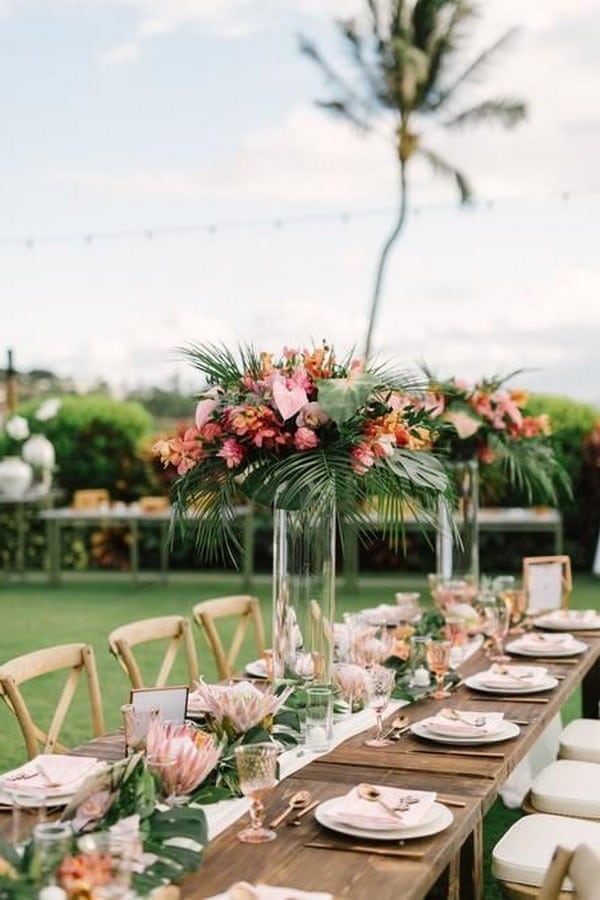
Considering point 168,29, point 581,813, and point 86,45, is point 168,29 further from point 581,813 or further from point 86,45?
point 581,813

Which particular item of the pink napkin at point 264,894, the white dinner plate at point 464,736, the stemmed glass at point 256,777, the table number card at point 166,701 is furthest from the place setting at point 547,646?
the pink napkin at point 264,894

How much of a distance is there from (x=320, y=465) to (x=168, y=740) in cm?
78

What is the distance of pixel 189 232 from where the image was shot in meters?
13.0

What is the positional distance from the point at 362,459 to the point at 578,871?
1126 mm

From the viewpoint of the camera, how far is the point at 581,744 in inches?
146

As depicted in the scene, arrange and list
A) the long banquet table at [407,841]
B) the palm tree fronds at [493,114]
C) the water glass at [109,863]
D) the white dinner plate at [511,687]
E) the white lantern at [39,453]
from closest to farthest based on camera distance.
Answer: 1. the water glass at [109,863]
2. the long banquet table at [407,841]
3. the white dinner plate at [511,687]
4. the white lantern at [39,453]
5. the palm tree fronds at [493,114]

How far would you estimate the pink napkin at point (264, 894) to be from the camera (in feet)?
5.86

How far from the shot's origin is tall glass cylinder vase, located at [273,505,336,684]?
279 centimetres

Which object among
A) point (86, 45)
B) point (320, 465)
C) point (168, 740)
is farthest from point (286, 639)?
point (86, 45)

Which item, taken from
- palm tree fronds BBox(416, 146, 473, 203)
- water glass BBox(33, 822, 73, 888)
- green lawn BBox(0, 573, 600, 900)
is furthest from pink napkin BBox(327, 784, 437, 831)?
palm tree fronds BBox(416, 146, 473, 203)

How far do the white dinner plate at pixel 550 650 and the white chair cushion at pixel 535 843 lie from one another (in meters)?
0.87

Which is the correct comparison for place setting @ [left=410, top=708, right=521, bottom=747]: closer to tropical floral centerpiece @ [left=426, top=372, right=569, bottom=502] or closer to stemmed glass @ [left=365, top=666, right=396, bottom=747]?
stemmed glass @ [left=365, top=666, right=396, bottom=747]

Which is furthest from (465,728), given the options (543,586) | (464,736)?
(543,586)

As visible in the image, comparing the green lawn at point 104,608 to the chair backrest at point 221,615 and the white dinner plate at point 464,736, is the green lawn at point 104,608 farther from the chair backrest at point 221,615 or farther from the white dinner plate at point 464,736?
the white dinner plate at point 464,736
